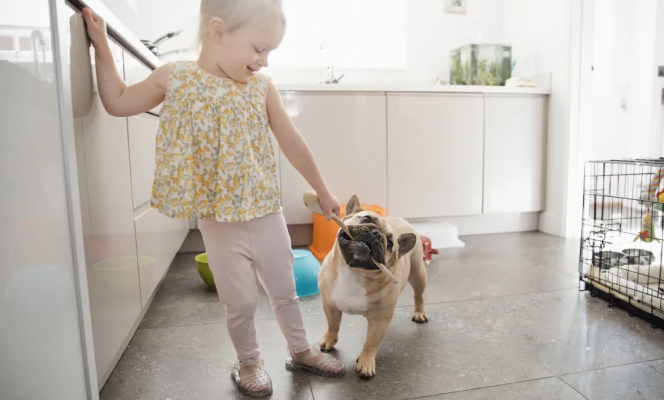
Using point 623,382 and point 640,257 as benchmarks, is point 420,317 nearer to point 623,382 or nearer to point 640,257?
point 623,382

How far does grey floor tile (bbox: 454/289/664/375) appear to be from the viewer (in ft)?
4.32

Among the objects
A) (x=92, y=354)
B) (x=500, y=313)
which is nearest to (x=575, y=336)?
(x=500, y=313)

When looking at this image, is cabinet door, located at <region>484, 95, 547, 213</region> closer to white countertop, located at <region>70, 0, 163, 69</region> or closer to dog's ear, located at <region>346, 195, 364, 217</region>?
dog's ear, located at <region>346, 195, 364, 217</region>

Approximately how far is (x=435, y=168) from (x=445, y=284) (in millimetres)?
994

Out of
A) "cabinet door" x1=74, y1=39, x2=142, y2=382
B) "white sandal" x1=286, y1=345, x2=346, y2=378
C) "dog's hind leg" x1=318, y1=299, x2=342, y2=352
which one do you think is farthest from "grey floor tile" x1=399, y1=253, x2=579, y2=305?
"cabinet door" x1=74, y1=39, x2=142, y2=382

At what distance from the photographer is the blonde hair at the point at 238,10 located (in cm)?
101

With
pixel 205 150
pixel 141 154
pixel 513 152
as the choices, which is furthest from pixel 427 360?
pixel 513 152

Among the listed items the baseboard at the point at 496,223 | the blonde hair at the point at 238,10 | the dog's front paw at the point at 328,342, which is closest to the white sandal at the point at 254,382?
the dog's front paw at the point at 328,342

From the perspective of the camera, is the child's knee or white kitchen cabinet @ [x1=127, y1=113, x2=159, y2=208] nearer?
the child's knee

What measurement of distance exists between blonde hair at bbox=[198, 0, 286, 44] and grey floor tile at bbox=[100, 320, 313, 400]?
0.87m

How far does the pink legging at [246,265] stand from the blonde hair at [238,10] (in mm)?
457

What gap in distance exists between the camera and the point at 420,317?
1.59m

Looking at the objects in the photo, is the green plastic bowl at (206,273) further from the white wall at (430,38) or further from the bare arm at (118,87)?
the white wall at (430,38)

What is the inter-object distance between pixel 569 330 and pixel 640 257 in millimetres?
533
